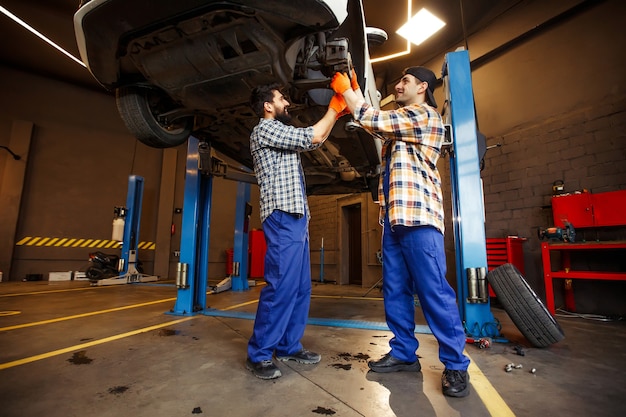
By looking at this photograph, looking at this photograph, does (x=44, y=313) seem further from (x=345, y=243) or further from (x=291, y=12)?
→ (x=345, y=243)

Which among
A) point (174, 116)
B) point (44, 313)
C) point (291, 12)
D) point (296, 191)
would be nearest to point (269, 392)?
point (296, 191)

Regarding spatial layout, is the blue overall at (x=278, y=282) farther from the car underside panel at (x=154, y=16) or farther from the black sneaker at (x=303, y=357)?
the car underside panel at (x=154, y=16)

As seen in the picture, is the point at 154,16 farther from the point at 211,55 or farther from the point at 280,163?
the point at 280,163

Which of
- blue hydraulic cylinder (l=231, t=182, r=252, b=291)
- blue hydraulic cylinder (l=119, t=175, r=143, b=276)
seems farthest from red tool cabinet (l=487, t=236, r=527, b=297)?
blue hydraulic cylinder (l=119, t=175, r=143, b=276)

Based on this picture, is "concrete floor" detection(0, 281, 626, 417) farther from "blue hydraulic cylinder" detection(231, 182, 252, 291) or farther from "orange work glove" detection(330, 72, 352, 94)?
"blue hydraulic cylinder" detection(231, 182, 252, 291)

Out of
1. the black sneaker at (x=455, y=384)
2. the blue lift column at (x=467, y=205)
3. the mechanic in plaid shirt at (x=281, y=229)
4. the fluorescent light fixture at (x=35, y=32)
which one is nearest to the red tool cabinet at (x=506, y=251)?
the blue lift column at (x=467, y=205)

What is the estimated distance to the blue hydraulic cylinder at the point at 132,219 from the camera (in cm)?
644

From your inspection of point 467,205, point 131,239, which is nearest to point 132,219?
point 131,239

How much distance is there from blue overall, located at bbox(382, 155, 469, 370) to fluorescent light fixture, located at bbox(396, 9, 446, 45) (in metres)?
4.71

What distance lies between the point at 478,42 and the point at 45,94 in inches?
369

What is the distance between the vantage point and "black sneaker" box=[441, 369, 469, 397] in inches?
46.0

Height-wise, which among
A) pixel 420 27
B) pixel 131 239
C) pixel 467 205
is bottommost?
pixel 131 239

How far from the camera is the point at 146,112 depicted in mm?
1980

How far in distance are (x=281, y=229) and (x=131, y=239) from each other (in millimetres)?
6398
